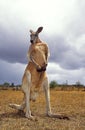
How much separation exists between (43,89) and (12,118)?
5.46ft

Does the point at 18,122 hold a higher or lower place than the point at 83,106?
lower

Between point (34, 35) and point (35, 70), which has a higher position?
point (34, 35)

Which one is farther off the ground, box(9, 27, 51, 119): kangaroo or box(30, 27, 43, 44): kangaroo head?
box(30, 27, 43, 44): kangaroo head

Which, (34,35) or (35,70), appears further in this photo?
(34,35)

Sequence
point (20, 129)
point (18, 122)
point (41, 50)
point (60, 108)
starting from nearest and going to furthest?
point (20, 129), point (18, 122), point (41, 50), point (60, 108)

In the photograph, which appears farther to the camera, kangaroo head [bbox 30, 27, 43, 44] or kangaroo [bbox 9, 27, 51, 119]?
kangaroo head [bbox 30, 27, 43, 44]

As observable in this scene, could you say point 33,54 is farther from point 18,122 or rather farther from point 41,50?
point 18,122

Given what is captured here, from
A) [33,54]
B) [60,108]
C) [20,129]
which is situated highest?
[33,54]

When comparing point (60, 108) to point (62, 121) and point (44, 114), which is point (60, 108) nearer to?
point (44, 114)

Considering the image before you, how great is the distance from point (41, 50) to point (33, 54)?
30cm

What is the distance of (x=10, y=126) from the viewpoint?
40.4 feet

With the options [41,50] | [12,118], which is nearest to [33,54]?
[41,50]

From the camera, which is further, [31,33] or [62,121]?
[31,33]

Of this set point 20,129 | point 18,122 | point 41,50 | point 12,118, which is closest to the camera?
point 20,129
